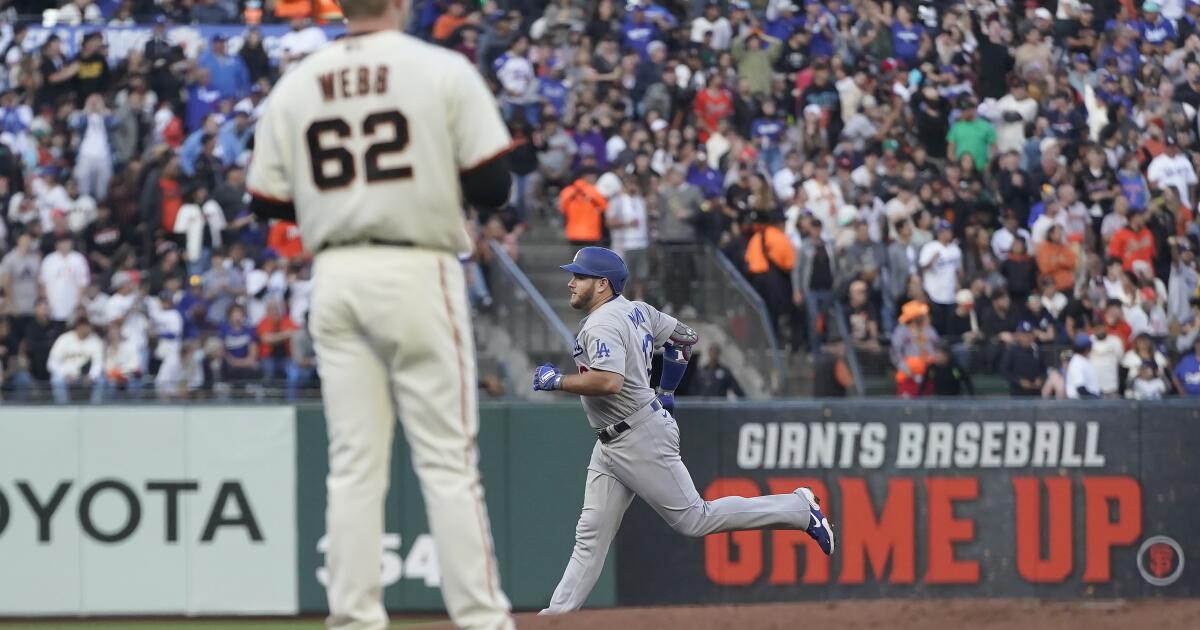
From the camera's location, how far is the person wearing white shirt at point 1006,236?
17984mm

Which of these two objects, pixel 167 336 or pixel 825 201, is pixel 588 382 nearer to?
pixel 167 336

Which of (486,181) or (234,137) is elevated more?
(234,137)

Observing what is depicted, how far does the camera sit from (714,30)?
21.0m

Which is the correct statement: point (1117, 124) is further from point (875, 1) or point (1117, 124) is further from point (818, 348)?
point (818, 348)

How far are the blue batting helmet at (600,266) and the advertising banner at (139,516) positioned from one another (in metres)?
5.39

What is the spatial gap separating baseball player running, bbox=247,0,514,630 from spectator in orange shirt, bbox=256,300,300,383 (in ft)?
31.2

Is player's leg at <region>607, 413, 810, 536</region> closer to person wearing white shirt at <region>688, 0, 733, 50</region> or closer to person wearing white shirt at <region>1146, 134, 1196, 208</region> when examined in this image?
person wearing white shirt at <region>1146, 134, 1196, 208</region>

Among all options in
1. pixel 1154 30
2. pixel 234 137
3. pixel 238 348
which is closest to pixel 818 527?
pixel 238 348

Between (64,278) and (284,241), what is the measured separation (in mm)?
2032

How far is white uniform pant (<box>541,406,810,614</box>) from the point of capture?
8.88 meters

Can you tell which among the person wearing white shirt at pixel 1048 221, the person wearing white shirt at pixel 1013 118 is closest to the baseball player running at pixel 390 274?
the person wearing white shirt at pixel 1048 221

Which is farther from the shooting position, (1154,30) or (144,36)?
(1154,30)

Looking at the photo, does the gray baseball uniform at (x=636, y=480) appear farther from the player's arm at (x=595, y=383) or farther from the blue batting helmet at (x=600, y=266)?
the player's arm at (x=595, y=383)

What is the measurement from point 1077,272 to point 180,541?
30.0ft
